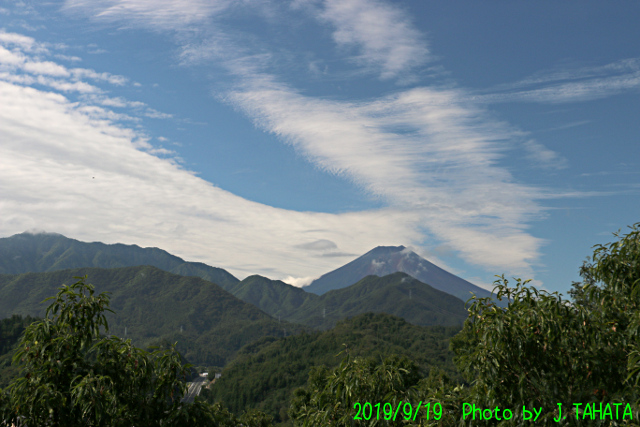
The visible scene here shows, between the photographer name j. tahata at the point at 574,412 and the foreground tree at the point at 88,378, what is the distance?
548 cm

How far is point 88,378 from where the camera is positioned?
809cm

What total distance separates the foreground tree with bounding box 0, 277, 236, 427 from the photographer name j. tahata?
18.0ft

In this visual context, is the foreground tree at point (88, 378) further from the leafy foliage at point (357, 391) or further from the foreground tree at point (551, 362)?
the foreground tree at point (551, 362)

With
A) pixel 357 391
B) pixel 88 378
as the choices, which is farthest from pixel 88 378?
pixel 357 391

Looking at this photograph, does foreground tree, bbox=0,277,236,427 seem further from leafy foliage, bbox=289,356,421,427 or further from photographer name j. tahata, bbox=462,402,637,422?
photographer name j. tahata, bbox=462,402,637,422

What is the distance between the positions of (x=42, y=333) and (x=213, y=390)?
179799mm

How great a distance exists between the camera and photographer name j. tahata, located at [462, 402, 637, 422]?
299 inches

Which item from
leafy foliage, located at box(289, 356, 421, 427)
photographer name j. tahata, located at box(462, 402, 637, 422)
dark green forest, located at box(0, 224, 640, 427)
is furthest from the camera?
leafy foliage, located at box(289, 356, 421, 427)

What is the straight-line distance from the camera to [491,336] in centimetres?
805

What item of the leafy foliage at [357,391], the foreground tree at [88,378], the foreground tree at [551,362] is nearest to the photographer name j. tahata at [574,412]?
the foreground tree at [551,362]

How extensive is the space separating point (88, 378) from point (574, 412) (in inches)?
341

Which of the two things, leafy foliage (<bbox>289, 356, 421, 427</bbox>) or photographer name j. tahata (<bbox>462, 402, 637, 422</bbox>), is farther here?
leafy foliage (<bbox>289, 356, 421, 427</bbox>)

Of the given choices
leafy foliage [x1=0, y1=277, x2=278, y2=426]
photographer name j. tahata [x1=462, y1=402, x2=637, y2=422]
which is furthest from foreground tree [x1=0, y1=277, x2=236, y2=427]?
photographer name j. tahata [x1=462, y1=402, x2=637, y2=422]

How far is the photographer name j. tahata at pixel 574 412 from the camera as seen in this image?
7586mm
